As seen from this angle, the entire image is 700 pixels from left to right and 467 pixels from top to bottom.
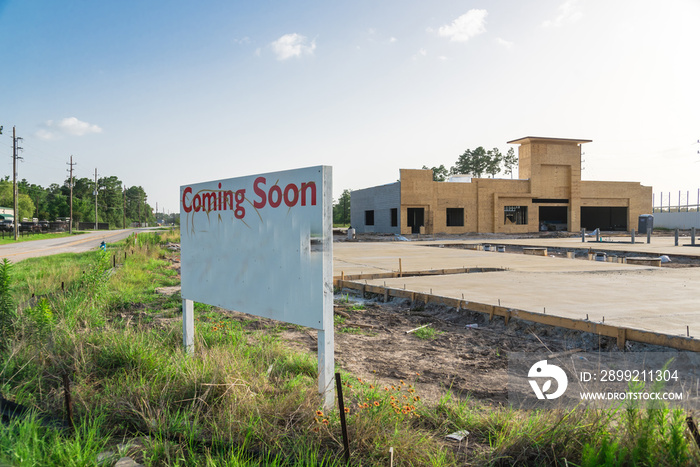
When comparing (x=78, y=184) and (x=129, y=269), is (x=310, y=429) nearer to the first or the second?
(x=129, y=269)

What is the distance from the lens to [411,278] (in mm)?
13016

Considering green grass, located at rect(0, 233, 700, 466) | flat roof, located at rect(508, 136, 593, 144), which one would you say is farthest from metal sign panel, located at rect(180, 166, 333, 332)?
flat roof, located at rect(508, 136, 593, 144)

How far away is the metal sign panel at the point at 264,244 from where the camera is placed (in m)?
4.11

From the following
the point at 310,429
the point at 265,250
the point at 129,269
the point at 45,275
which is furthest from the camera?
the point at 129,269

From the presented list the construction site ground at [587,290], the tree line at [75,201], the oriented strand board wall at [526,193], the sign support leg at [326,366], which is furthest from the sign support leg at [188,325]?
the tree line at [75,201]

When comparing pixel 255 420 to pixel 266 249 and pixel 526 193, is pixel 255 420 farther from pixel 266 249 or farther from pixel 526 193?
pixel 526 193

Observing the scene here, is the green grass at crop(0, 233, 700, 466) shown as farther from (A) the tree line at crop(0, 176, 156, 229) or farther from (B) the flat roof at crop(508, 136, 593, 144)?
(A) the tree line at crop(0, 176, 156, 229)

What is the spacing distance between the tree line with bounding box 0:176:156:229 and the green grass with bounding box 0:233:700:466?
87699mm

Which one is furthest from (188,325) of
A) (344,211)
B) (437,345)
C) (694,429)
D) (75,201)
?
(75,201)

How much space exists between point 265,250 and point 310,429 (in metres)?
1.82

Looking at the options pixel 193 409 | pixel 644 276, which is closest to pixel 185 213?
pixel 193 409

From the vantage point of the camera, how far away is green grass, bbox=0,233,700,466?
10.1 feet

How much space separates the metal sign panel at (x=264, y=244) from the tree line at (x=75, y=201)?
87063 mm

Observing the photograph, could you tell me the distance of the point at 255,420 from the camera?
356 cm
